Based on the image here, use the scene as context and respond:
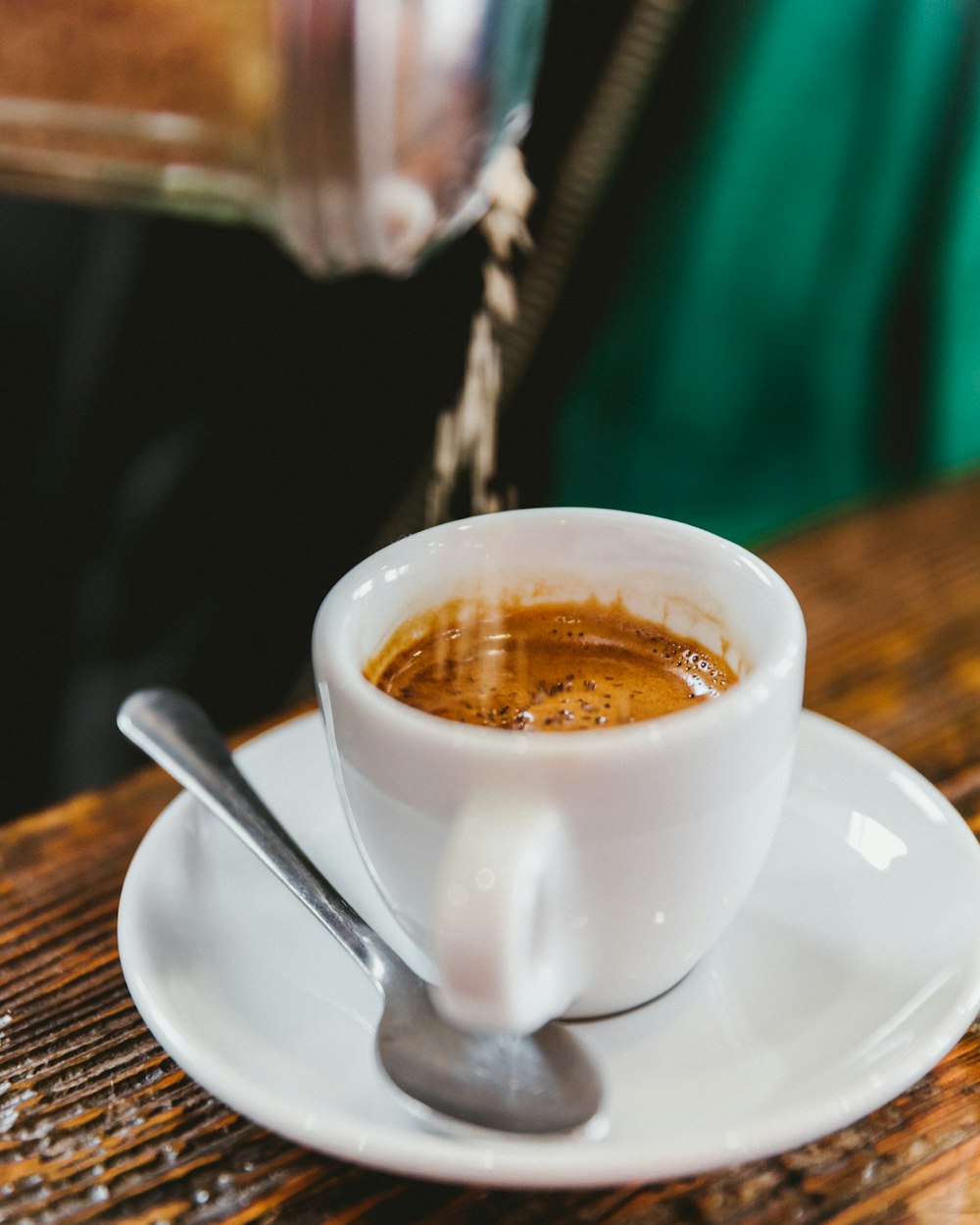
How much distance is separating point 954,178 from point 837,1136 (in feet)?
3.51

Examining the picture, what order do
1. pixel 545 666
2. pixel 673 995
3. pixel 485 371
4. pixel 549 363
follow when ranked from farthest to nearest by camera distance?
1. pixel 549 363
2. pixel 485 371
3. pixel 545 666
4. pixel 673 995

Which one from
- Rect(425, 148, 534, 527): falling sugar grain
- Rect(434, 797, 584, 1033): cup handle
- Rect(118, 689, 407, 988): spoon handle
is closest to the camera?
Rect(434, 797, 584, 1033): cup handle

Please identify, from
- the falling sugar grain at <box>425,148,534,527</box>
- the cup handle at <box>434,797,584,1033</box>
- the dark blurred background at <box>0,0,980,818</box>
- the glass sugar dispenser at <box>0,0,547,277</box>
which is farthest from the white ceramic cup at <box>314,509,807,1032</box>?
the dark blurred background at <box>0,0,980,818</box>

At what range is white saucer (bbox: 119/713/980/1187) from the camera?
380 millimetres

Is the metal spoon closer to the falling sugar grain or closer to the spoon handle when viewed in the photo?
the spoon handle

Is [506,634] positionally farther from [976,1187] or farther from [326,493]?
[326,493]

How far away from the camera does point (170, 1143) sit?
44 centimetres

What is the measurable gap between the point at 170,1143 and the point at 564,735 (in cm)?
21

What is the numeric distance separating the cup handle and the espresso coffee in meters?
0.11

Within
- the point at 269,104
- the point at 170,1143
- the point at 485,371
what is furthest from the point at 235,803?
the point at 485,371

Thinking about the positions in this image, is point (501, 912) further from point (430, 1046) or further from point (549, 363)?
point (549, 363)

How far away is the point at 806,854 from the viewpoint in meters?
0.55

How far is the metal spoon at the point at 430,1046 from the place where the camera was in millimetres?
401

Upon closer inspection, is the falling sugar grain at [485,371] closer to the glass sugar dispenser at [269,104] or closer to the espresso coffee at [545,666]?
the espresso coffee at [545,666]
